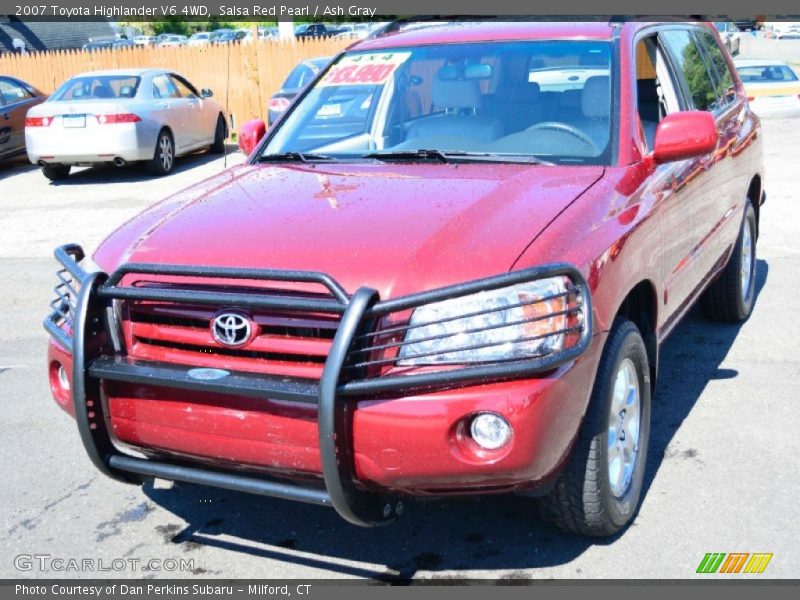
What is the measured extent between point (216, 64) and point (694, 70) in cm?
1770

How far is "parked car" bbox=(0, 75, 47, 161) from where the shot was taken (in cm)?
1647

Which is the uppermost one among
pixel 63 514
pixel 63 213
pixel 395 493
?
pixel 395 493

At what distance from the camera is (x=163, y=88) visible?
1586 cm

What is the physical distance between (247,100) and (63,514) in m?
18.0

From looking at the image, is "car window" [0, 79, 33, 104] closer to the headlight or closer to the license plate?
the license plate

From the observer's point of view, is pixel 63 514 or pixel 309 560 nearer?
pixel 309 560

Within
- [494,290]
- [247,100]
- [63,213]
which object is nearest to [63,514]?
[494,290]

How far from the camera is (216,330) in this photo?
3.29 metres

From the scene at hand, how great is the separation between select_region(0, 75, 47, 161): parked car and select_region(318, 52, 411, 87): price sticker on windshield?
505 inches

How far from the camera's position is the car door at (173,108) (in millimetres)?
15461

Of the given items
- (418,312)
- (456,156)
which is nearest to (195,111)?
(456,156)

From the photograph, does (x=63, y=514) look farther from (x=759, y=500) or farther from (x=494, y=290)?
(x=759, y=500)

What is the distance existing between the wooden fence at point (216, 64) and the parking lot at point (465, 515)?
16.3 meters

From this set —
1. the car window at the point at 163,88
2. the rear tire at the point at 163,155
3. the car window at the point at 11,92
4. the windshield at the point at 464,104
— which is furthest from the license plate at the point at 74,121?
the windshield at the point at 464,104
